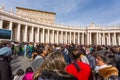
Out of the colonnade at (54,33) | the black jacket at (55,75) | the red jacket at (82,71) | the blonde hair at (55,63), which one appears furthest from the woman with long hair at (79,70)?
the colonnade at (54,33)

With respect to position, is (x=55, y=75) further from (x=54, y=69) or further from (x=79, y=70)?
(x=79, y=70)

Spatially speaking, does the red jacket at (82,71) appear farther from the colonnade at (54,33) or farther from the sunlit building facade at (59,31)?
the sunlit building facade at (59,31)

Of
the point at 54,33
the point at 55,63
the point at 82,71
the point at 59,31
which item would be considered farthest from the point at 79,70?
the point at 59,31

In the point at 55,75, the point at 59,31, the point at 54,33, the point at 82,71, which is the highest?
the point at 59,31

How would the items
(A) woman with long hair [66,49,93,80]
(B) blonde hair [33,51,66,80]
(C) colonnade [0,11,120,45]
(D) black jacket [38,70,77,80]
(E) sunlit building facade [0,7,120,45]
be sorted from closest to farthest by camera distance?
(D) black jacket [38,70,77,80], (B) blonde hair [33,51,66,80], (A) woman with long hair [66,49,93,80], (C) colonnade [0,11,120,45], (E) sunlit building facade [0,7,120,45]

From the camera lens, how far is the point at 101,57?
4.60 metres

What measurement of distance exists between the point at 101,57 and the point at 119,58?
2.33 metres

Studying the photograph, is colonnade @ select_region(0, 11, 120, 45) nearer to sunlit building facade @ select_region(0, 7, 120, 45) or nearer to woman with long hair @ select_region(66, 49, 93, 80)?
sunlit building facade @ select_region(0, 7, 120, 45)

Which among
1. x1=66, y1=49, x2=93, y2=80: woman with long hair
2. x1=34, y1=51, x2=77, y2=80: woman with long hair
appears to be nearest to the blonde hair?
x1=34, y1=51, x2=77, y2=80: woman with long hair

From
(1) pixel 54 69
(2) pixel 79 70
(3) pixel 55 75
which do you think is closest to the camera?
(3) pixel 55 75

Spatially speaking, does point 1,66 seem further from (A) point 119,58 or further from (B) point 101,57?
(A) point 119,58

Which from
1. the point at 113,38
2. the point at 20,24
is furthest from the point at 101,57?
the point at 113,38

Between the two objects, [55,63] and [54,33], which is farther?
[54,33]

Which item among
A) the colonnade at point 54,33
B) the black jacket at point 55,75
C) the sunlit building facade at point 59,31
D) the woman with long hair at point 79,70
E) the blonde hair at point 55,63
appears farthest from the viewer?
the sunlit building facade at point 59,31
